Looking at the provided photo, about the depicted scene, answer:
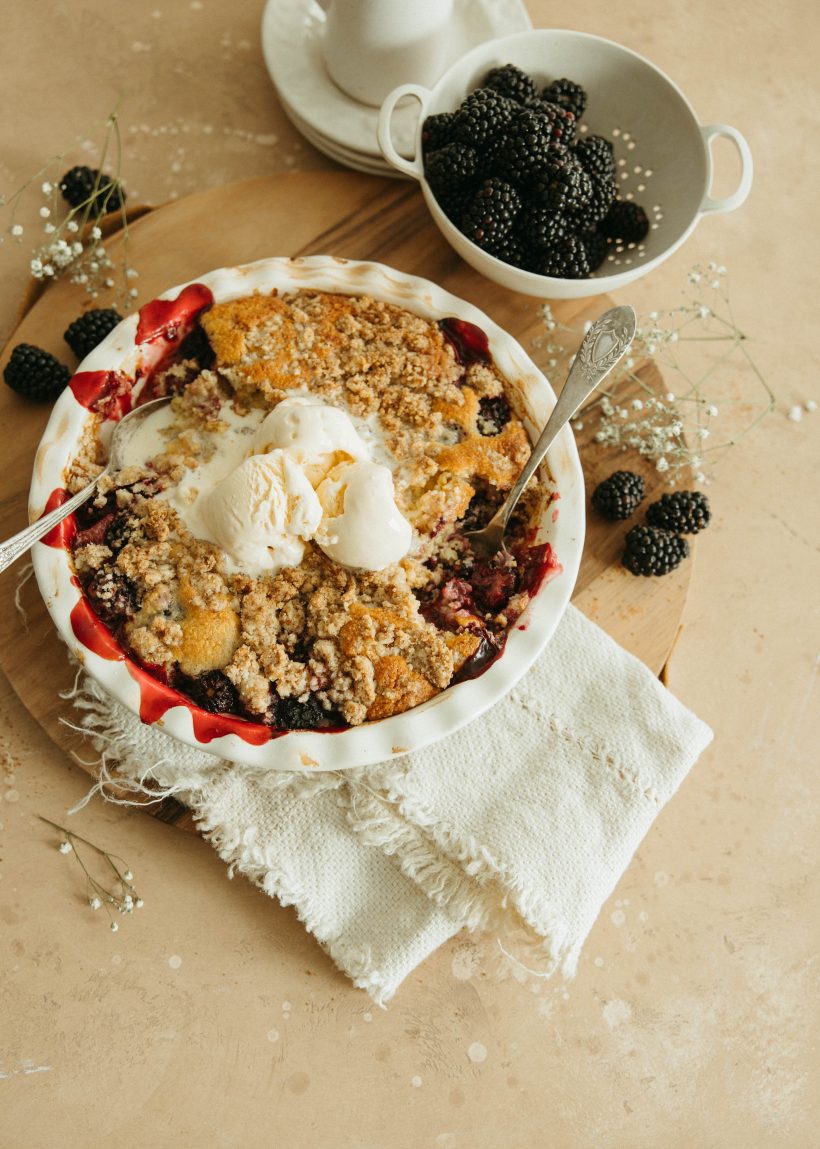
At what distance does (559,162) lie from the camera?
189cm

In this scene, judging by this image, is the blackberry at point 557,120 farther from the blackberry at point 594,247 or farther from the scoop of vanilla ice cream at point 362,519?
the scoop of vanilla ice cream at point 362,519

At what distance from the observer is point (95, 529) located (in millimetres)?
1752

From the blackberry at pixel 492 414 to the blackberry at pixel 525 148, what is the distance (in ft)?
1.49

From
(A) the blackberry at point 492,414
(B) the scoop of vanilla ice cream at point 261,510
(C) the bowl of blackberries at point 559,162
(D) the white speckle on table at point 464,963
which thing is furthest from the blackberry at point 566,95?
(D) the white speckle on table at point 464,963

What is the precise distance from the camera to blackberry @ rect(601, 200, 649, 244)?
6.87ft

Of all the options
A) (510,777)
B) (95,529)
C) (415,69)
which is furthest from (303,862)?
(415,69)

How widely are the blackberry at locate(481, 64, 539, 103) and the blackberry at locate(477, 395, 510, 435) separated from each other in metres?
0.68

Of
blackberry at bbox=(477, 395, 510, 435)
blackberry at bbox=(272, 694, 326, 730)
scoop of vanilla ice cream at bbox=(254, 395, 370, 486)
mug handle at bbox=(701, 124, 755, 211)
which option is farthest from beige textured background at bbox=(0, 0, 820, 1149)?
scoop of vanilla ice cream at bbox=(254, 395, 370, 486)

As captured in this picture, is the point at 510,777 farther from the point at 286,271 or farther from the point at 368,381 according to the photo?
the point at 286,271

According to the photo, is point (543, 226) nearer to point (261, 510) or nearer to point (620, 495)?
point (620, 495)

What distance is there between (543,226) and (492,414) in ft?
1.33

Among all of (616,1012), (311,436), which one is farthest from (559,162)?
(616,1012)

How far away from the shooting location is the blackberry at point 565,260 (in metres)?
1.96

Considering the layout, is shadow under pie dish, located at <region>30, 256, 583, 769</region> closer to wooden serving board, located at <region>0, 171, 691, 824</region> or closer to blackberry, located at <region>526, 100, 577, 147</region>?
wooden serving board, located at <region>0, 171, 691, 824</region>
